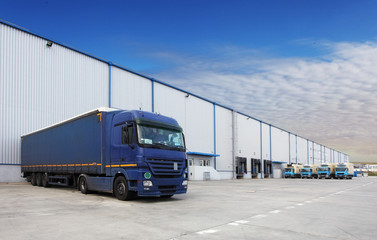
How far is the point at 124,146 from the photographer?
474 inches

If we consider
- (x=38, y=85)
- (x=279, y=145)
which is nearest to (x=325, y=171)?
(x=279, y=145)

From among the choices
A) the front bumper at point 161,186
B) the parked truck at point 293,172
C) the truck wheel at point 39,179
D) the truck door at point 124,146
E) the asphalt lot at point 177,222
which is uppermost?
the truck door at point 124,146

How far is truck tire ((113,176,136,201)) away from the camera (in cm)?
1180

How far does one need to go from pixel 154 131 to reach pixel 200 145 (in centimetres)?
2894

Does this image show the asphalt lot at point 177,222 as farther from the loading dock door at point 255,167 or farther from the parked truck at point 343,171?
the parked truck at point 343,171

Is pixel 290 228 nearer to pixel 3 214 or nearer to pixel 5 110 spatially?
pixel 3 214

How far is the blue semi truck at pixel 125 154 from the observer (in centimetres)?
1156

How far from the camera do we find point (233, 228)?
7.03m

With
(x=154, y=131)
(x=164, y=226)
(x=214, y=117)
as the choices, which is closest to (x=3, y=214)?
(x=164, y=226)

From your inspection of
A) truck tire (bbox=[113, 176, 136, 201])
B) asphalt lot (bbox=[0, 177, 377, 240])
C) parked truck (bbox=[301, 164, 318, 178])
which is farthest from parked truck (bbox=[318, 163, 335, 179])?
truck tire (bbox=[113, 176, 136, 201])

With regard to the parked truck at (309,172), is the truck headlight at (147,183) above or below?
above

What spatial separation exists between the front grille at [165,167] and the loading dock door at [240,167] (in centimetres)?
3704

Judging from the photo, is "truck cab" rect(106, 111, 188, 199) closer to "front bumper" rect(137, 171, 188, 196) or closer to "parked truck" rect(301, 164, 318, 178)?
"front bumper" rect(137, 171, 188, 196)

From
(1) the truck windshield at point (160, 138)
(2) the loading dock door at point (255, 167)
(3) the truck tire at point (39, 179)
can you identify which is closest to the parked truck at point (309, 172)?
(2) the loading dock door at point (255, 167)
